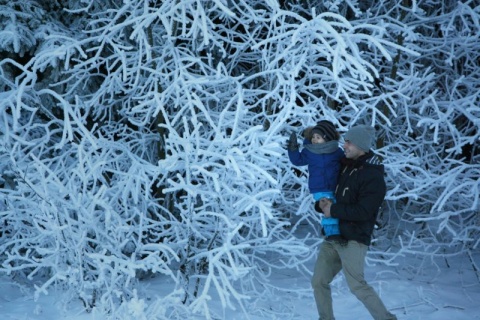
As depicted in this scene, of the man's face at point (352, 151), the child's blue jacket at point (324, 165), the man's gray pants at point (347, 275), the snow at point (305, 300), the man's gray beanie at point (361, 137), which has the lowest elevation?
the snow at point (305, 300)

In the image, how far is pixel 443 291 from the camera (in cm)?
684

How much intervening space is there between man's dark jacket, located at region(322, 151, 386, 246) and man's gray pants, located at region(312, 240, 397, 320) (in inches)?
4.8

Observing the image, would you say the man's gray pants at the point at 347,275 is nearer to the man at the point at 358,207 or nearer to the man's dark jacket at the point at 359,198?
the man at the point at 358,207

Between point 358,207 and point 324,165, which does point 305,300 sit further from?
point 358,207

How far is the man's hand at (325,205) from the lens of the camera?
4660 mm

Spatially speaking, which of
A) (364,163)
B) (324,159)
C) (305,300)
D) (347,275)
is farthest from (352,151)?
(305,300)

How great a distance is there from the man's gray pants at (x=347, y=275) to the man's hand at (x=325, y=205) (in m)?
0.29

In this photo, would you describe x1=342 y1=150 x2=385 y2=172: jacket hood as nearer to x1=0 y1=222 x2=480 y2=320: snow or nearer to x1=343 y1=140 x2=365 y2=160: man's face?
x1=343 y1=140 x2=365 y2=160: man's face

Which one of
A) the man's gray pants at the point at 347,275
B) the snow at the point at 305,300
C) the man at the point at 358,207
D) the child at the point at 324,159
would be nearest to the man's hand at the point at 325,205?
the man at the point at 358,207

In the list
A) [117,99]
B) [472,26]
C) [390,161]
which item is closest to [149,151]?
[117,99]

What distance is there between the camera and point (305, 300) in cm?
646

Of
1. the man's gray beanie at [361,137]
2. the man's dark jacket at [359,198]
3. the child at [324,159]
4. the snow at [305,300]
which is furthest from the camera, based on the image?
the snow at [305,300]

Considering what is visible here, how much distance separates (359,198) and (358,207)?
0.27ft

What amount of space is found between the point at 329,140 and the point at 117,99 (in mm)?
3375
